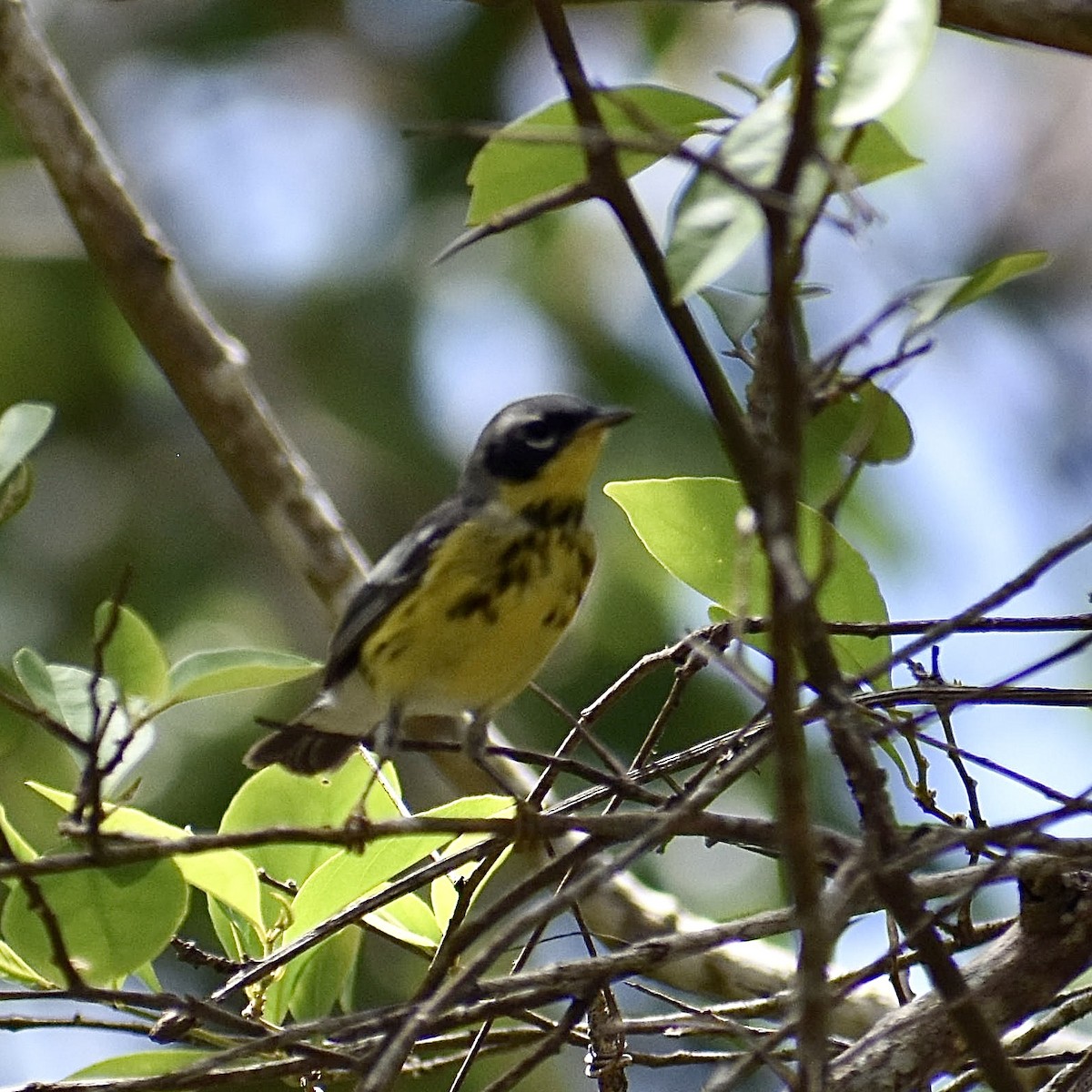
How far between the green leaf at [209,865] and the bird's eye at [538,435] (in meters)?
1.09

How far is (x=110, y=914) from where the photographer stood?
1.76 metres

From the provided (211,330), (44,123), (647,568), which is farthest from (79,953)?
(647,568)

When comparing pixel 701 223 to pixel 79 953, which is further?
pixel 79 953

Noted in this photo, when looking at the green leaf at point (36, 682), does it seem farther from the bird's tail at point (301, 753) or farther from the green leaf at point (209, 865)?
the bird's tail at point (301, 753)

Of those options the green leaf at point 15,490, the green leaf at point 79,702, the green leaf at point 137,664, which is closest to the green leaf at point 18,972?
the green leaf at point 79,702

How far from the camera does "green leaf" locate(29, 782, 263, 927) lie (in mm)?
1914

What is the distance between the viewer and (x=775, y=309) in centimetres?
103

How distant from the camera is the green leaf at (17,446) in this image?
5.99 feet

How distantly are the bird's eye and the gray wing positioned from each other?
6.6 inches

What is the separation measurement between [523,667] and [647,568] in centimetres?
228

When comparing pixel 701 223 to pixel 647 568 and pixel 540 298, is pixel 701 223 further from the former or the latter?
pixel 540 298

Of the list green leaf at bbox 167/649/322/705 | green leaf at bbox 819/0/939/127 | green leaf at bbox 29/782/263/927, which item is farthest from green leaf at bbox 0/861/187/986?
green leaf at bbox 819/0/939/127

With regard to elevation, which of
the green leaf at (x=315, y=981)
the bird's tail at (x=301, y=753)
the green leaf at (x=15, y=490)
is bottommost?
the green leaf at (x=315, y=981)

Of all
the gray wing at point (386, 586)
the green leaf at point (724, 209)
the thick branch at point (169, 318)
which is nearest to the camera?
the green leaf at point (724, 209)
